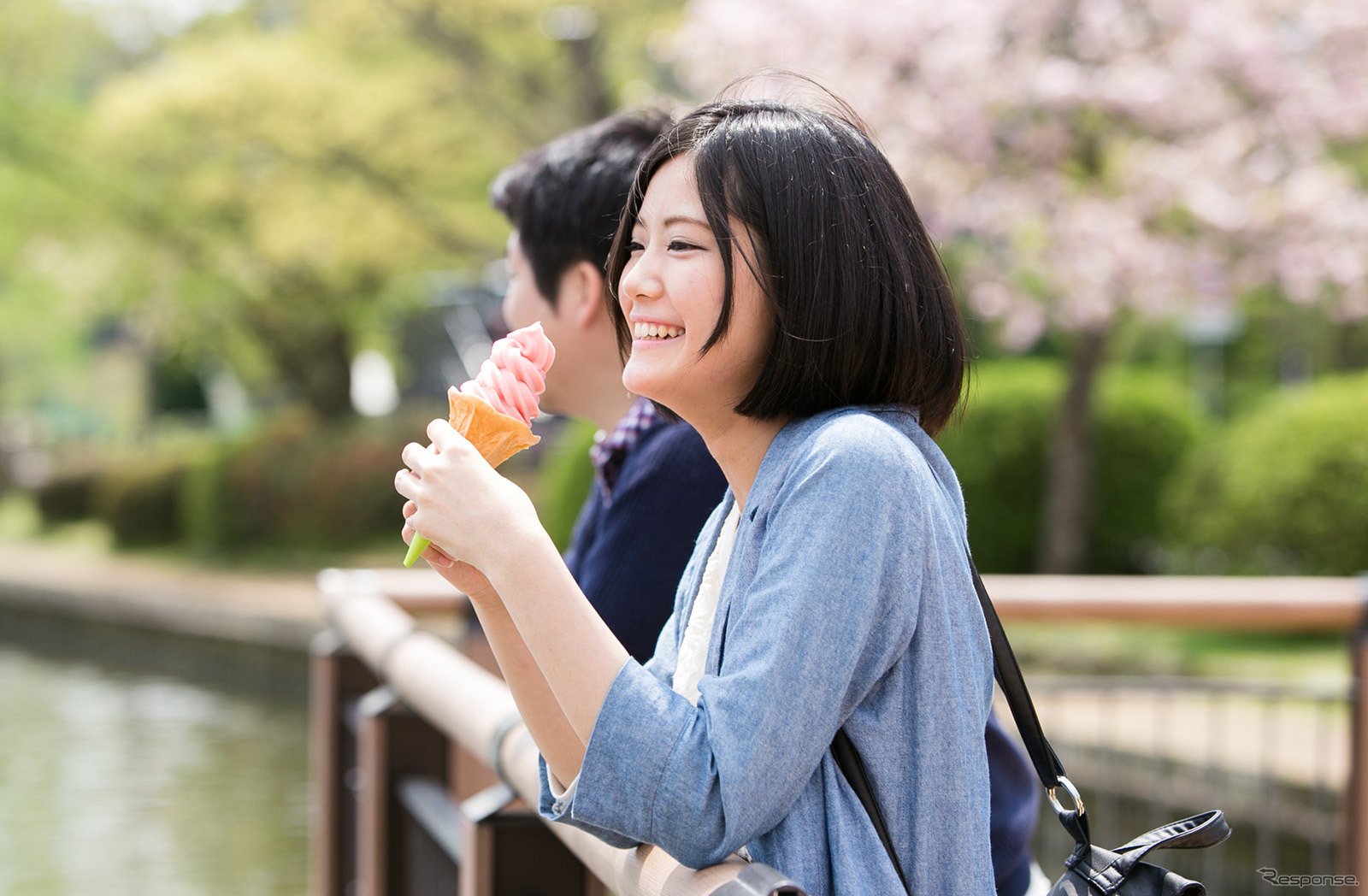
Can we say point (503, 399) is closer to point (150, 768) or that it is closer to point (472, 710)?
point (472, 710)

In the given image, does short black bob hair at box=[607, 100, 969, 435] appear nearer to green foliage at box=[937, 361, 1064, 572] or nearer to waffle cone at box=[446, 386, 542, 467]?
waffle cone at box=[446, 386, 542, 467]

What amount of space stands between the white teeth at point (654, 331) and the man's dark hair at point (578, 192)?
2.08 feet

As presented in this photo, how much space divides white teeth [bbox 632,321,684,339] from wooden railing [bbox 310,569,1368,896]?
443 mm

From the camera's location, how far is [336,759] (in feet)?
9.84

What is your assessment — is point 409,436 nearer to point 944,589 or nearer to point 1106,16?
point 1106,16

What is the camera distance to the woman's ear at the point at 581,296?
1.84m

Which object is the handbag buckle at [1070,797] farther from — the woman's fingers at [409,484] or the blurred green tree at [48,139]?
the blurred green tree at [48,139]

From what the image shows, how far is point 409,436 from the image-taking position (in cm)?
1573

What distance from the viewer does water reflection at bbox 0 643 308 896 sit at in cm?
611

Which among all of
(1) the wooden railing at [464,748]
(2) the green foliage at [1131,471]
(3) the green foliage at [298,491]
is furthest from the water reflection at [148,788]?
(2) the green foliage at [1131,471]

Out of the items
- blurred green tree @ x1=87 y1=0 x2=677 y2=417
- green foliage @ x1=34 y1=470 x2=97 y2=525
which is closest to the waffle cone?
blurred green tree @ x1=87 y1=0 x2=677 y2=417

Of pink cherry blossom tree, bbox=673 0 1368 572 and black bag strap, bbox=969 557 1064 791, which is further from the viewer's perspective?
pink cherry blossom tree, bbox=673 0 1368 572

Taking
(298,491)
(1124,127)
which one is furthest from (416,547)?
(298,491)

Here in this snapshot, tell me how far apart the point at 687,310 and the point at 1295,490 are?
8.25 m
